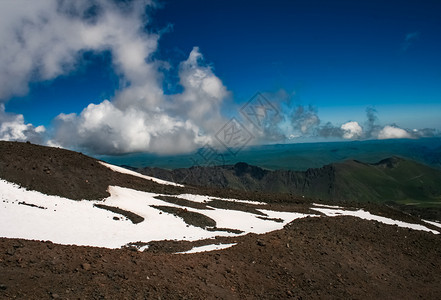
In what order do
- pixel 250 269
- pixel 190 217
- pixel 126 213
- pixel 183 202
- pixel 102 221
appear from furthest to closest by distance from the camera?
pixel 183 202 → pixel 190 217 → pixel 126 213 → pixel 102 221 → pixel 250 269

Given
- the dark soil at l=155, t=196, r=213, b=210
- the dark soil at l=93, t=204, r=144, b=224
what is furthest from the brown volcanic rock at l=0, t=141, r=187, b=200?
the dark soil at l=155, t=196, r=213, b=210

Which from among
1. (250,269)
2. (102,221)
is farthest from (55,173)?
(250,269)

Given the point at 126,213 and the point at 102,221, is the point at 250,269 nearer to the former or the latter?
the point at 102,221

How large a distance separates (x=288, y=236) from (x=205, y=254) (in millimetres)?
5520

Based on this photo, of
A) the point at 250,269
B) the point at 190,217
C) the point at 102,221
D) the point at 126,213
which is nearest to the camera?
the point at 250,269

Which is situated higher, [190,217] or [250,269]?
[250,269]

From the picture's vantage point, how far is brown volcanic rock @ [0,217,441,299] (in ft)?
31.2

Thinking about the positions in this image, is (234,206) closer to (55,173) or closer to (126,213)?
(126,213)

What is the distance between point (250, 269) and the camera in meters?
13.3

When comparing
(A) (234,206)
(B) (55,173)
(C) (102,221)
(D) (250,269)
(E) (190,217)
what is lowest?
(A) (234,206)

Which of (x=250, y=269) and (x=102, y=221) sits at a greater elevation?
(x=250, y=269)

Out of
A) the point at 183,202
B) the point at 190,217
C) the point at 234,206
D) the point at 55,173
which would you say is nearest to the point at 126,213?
the point at 190,217

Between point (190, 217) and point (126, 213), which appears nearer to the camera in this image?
point (126, 213)

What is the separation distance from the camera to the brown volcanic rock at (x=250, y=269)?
9.51 m
